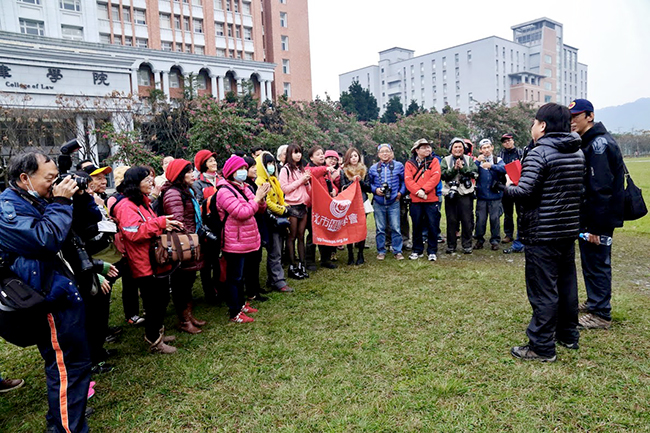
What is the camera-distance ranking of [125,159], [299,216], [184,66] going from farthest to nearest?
[184,66] → [125,159] → [299,216]

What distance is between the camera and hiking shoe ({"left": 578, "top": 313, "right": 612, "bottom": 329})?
4.29 m

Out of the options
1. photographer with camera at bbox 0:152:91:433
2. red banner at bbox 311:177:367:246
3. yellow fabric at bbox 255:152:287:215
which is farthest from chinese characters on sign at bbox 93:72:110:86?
photographer with camera at bbox 0:152:91:433

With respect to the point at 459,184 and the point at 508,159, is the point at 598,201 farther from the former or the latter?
the point at 508,159

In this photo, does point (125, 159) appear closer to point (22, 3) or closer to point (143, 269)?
point (143, 269)

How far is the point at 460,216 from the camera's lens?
26.1 ft

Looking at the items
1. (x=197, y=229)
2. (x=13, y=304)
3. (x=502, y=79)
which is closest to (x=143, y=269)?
(x=197, y=229)

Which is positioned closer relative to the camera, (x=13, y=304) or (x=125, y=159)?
(x=13, y=304)

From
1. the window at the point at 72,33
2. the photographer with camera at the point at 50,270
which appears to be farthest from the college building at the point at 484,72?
the photographer with camera at the point at 50,270

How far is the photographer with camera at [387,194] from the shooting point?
25.5ft

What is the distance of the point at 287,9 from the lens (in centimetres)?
5034

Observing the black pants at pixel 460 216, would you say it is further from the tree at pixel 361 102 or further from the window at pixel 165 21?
the window at pixel 165 21

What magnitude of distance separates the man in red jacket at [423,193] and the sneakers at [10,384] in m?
5.84

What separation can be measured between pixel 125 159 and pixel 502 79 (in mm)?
86984

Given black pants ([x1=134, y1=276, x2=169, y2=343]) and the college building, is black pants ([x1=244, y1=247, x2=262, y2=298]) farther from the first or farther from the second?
the college building
